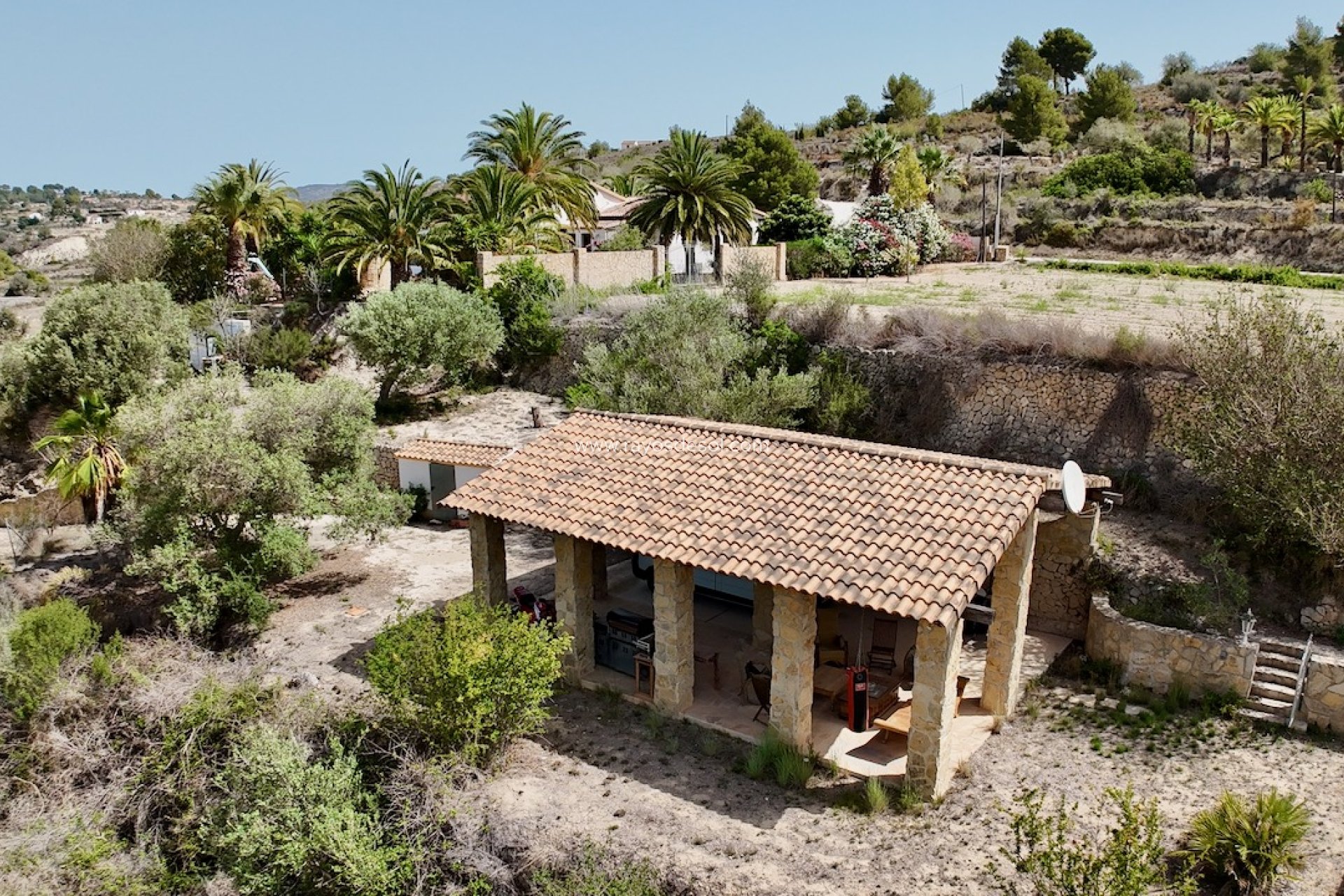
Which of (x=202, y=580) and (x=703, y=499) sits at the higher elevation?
(x=703, y=499)

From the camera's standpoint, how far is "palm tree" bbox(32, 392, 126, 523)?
22766 mm

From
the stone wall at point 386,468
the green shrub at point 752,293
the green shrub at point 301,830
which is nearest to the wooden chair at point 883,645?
the green shrub at point 301,830

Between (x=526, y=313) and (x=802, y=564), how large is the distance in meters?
22.7

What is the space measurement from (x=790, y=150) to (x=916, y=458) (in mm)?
48953

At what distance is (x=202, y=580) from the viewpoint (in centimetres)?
1827

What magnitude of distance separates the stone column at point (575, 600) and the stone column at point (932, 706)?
5.44 metres

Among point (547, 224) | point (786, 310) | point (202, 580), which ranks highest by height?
point (547, 224)

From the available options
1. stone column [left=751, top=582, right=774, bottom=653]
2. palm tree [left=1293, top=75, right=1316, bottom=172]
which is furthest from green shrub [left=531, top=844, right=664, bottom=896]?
palm tree [left=1293, top=75, right=1316, bottom=172]

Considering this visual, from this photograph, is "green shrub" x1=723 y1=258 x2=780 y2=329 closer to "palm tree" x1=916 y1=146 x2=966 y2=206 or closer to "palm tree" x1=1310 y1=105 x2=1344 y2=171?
"palm tree" x1=916 y1=146 x2=966 y2=206

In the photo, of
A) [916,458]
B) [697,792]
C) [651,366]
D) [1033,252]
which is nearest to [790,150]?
[1033,252]

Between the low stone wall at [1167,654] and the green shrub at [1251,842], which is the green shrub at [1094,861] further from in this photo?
the low stone wall at [1167,654]

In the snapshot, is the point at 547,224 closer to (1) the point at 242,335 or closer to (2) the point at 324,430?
(1) the point at 242,335

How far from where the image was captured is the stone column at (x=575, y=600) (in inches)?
597

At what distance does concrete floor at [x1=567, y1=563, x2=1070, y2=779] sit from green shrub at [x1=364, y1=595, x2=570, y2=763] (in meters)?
1.96
